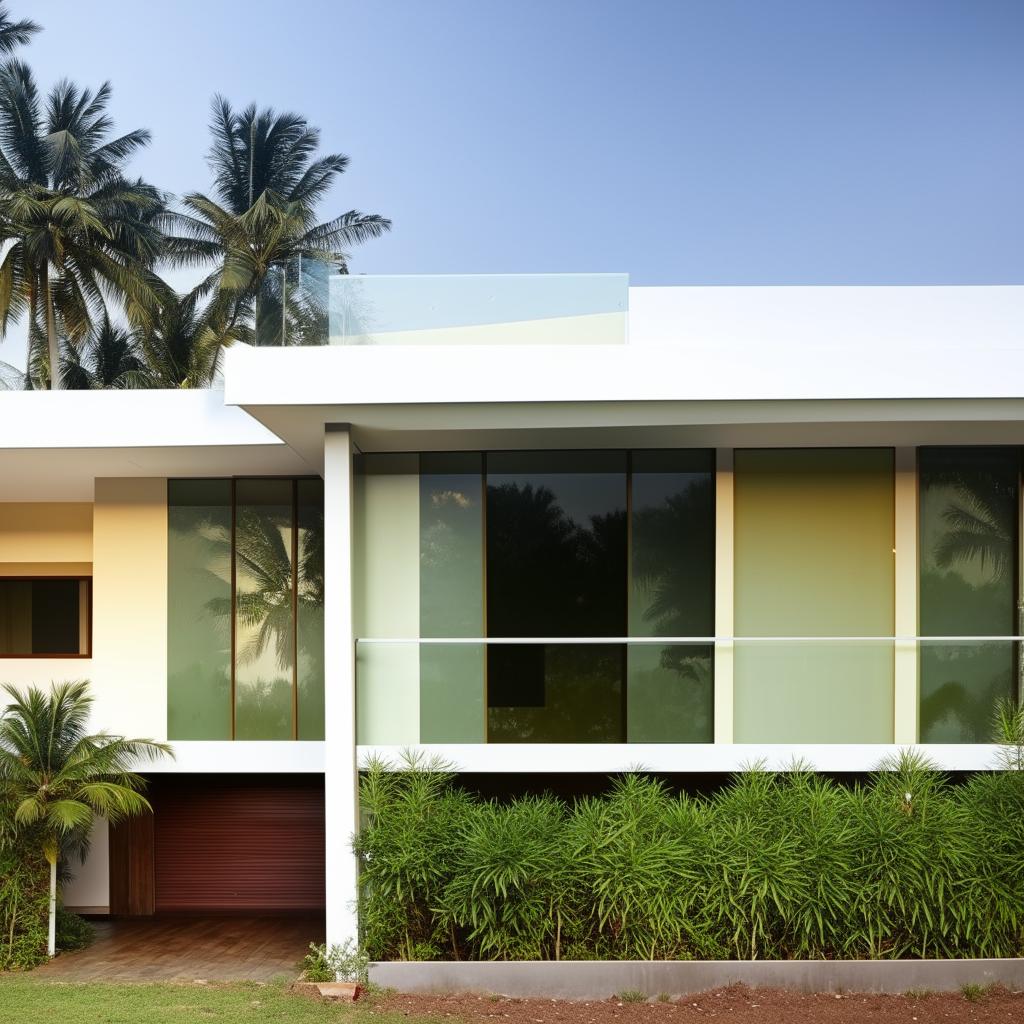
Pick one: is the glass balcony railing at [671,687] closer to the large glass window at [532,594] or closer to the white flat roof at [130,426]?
the large glass window at [532,594]

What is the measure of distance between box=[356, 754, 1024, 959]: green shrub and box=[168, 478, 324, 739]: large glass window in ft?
8.86

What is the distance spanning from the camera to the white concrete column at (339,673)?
931cm

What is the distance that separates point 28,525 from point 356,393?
7.70 metres

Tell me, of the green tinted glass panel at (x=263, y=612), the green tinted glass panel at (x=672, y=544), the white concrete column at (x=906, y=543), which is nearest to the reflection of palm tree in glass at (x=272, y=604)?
the green tinted glass panel at (x=263, y=612)

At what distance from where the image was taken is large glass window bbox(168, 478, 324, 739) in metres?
11.7

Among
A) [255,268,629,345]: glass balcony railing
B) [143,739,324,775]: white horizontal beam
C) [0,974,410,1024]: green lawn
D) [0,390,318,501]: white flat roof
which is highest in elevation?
[255,268,629,345]: glass balcony railing

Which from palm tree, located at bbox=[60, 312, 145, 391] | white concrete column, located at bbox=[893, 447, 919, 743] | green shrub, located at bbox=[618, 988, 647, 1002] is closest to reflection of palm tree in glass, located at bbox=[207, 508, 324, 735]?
green shrub, located at bbox=[618, 988, 647, 1002]

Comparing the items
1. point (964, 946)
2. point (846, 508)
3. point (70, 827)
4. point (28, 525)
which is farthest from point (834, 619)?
point (28, 525)

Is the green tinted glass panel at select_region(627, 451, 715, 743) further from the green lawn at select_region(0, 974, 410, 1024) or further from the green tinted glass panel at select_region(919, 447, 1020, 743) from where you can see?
the green lawn at select_region(0, 974, 410, 1024)

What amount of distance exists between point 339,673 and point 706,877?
3388mm

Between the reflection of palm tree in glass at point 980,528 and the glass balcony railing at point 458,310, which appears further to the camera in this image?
the reflection of palm tree in glass at point 980,528

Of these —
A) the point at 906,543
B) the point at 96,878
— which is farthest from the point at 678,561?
the point at 96,878

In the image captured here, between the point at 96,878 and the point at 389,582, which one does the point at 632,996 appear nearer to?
the point at 389,582

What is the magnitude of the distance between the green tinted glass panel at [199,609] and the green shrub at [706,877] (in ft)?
10.5
